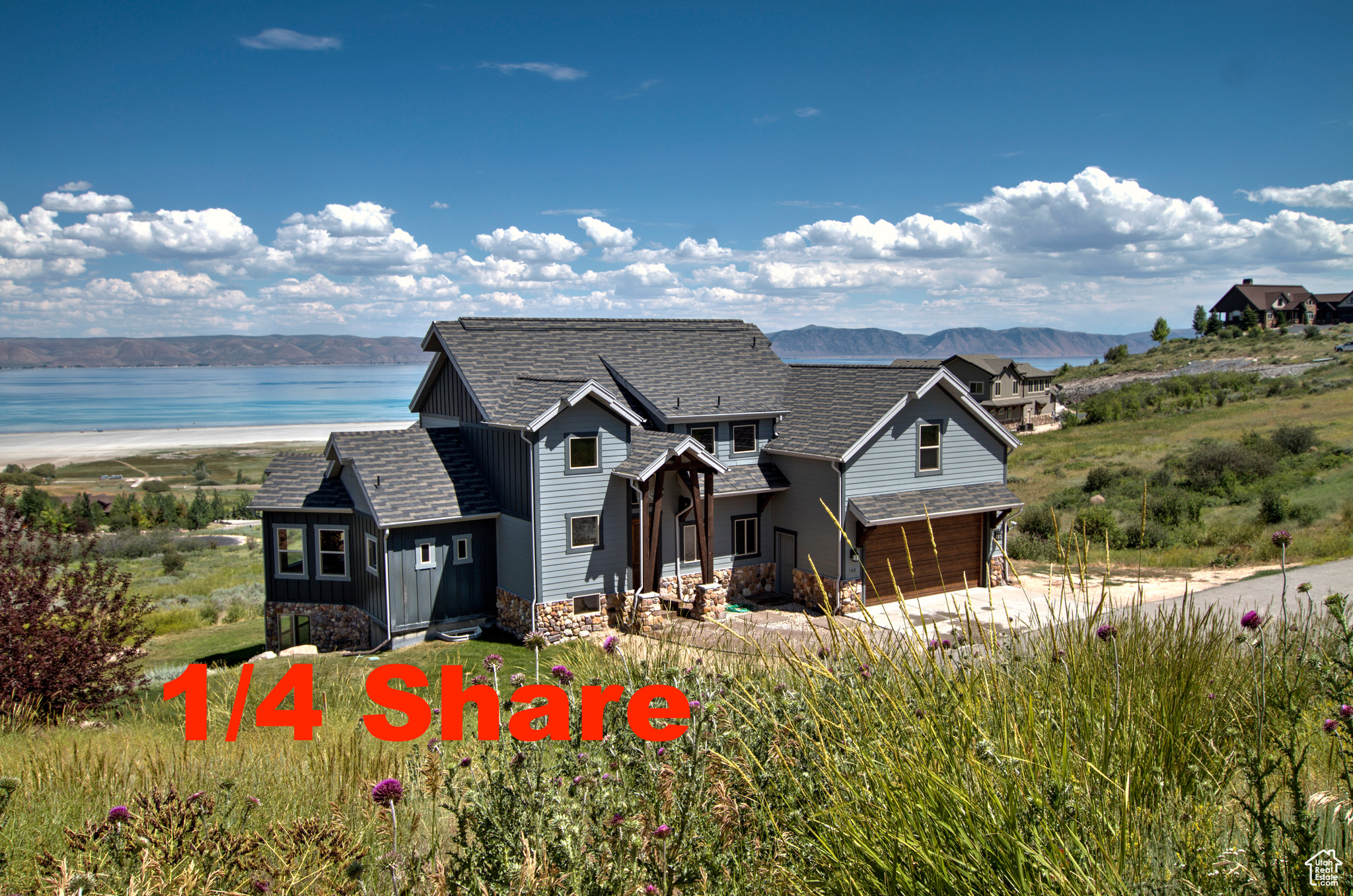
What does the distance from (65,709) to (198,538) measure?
4087cm

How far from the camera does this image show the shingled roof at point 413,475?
1955 centimetres

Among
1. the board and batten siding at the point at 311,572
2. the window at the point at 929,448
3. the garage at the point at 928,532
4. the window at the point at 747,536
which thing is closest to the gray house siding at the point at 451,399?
the board and batten siding at the point at 311,572

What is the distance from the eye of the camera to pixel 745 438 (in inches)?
931

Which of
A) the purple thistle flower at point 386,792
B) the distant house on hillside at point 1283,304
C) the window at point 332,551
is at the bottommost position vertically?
the window at point 332,551

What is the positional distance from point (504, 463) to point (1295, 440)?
34961 millimetres

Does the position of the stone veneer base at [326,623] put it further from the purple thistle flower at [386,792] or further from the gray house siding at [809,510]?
the purple thistle flower at [386,792]

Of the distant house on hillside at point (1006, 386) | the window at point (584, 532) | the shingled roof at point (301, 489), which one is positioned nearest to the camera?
the window at point (584, 532)

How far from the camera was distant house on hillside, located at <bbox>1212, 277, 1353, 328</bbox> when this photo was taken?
4257 inches

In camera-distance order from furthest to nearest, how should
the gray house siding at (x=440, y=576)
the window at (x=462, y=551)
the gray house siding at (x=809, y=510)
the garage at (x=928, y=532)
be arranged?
the gray house siding at (x=809, y=510) < the garage at (x=928, y=532) < the window at (x=462, y=551) < the gray house siding at (x=440, y=576)

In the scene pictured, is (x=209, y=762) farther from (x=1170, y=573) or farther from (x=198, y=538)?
(x=198, y=538)

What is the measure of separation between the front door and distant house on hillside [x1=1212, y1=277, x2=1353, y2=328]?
4319 inches

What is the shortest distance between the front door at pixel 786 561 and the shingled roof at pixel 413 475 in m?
8.15

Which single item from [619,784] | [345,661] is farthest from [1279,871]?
[345,661]

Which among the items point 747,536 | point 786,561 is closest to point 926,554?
point 786,561
